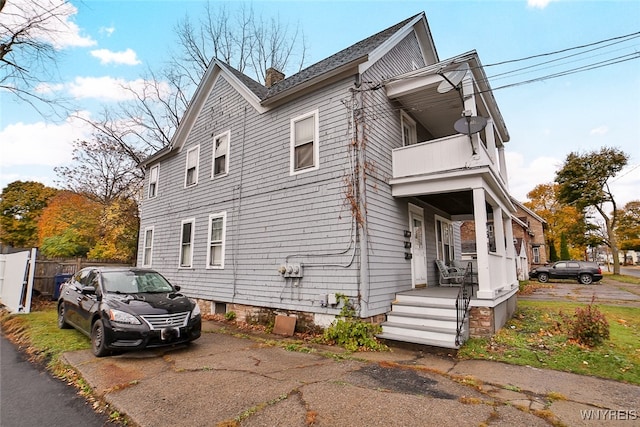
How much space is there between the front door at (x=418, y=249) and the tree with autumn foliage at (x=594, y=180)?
1055 inches

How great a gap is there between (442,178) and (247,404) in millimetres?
6043

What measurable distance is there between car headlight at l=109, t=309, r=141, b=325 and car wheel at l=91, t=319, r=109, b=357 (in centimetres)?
38

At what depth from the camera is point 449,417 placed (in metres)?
3.24

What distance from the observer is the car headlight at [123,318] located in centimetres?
525

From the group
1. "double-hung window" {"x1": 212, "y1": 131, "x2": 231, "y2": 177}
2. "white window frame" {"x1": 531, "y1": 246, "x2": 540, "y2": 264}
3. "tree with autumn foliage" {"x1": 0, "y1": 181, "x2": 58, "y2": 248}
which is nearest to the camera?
"double-hung window" {"x1": 212, "y1": 131, "x2": 231, "y2": 177}

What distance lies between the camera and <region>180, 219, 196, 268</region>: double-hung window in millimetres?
11175

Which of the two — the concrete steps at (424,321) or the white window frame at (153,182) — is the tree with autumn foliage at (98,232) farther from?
the concrete steps at (424,321)

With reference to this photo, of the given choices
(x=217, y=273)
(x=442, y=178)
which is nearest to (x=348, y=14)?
(x=442, y=178)

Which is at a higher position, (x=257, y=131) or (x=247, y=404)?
(x=257, y=131)

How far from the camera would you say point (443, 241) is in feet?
38.3

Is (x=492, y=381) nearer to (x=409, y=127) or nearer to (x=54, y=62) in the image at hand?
(x=409, y=127)

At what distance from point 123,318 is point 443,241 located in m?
10.3

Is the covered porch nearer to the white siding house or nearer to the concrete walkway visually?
the white siding house

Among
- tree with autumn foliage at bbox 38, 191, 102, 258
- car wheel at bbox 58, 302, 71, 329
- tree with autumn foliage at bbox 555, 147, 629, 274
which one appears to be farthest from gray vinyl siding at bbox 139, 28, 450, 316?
tree with autumn foliage at bbox 555, 147, 629, 274
